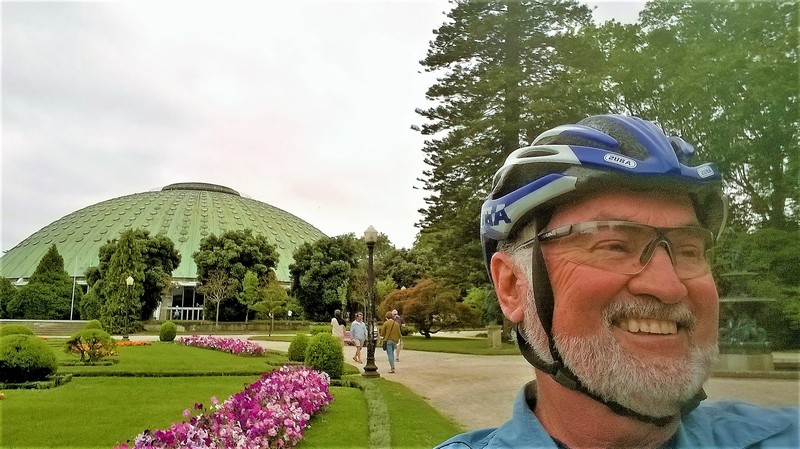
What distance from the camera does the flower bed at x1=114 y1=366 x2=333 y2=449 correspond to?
9.81 feet

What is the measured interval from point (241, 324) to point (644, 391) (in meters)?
30.9

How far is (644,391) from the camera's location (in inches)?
28.0

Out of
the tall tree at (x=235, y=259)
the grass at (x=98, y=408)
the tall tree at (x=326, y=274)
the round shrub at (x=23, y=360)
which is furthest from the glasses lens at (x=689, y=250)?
the tall tree at (x=235, y=259)

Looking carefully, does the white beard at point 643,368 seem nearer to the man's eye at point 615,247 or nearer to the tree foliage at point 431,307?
the man's eye at point 615,247

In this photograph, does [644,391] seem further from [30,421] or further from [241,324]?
[241,324]

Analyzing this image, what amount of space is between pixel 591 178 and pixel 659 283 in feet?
0.60

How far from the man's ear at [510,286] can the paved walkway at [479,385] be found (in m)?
0.14

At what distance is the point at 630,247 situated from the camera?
2.47 feet

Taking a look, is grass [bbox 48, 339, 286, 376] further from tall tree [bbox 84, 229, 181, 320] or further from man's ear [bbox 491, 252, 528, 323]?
tall tree [bbox 84, 229, 181, 320]

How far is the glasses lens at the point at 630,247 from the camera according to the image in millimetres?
749

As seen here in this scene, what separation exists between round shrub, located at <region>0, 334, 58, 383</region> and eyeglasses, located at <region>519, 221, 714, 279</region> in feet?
30.4

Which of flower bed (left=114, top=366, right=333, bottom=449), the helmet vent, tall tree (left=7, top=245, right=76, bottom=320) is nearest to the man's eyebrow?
the helmet vent

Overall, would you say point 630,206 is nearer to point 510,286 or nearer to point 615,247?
point 615,247

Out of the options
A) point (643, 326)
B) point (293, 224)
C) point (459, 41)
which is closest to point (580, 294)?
point (643, 326)
